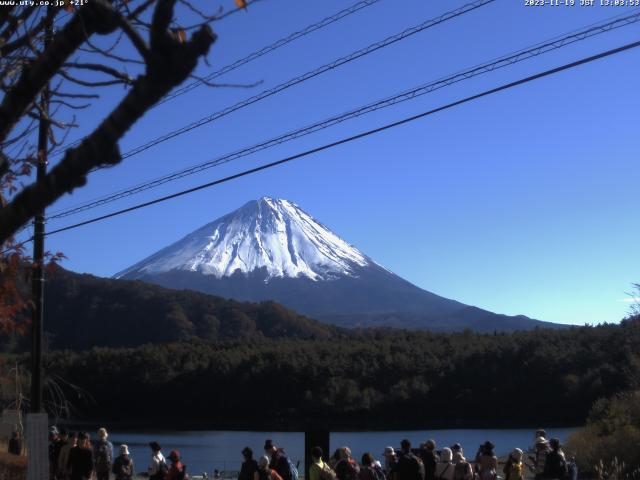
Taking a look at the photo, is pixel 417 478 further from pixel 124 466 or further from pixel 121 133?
pixel 121 133

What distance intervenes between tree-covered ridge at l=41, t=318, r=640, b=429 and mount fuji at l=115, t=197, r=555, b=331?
100547 mm

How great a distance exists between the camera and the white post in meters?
10.8

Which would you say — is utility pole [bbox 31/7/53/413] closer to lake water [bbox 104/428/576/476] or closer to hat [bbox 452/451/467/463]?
hat [bbox 452/451/467/463]

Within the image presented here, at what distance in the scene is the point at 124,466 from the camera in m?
14.1

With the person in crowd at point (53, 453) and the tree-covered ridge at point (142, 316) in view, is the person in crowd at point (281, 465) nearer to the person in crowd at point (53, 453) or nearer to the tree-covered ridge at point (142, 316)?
the person in crowd at point (53, 453)

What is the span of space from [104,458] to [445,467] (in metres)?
5.29

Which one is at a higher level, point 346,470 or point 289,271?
point 289,271

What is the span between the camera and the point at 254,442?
4512 centimetres

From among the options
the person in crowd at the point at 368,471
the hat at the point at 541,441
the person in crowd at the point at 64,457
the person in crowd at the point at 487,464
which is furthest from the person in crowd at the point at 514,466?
the person in crowd at the point at 64,457

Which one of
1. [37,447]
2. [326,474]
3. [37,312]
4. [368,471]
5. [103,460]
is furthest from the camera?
[103,460]

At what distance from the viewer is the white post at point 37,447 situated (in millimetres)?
10766

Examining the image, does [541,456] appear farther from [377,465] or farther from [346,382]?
[346,382]

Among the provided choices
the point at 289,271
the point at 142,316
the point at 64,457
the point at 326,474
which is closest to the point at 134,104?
the point at 326,474

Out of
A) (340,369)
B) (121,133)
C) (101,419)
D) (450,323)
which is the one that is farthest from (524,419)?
(450,323)
